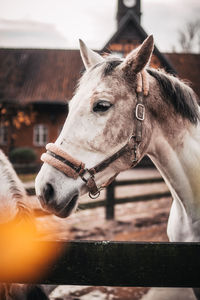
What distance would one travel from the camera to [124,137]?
1.89 m

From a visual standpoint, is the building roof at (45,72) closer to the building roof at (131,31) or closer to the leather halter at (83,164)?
the building roof at (131,31)

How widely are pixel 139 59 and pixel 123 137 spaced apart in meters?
0.53

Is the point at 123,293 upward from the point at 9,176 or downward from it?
downward

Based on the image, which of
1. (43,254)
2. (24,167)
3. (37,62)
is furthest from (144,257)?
(37,62)

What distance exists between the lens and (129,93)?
1.93m

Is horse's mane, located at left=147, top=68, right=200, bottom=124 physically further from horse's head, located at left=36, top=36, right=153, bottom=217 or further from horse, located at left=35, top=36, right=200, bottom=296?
horse's head, located at left=36, top=36, right=153, bottom=217

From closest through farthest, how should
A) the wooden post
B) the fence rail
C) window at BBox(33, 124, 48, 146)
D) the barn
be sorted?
the fence rail → the wooden post → the barn → window at BBox(33, 124, 48, 146)

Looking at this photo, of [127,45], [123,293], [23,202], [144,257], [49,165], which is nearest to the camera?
[144,257]

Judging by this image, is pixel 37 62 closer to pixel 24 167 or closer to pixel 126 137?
pixel 24 167

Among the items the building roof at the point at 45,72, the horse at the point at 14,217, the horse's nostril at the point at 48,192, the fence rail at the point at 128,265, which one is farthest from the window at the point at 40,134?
the fence rail at the point at 128,265

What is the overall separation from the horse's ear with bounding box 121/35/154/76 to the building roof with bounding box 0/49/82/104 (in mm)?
18253

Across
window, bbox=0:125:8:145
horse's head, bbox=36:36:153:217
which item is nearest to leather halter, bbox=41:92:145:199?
horse's head, bbox=36:36:153:217

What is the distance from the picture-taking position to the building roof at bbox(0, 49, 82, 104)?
68.2 ft

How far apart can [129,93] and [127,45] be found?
18.0 meters
